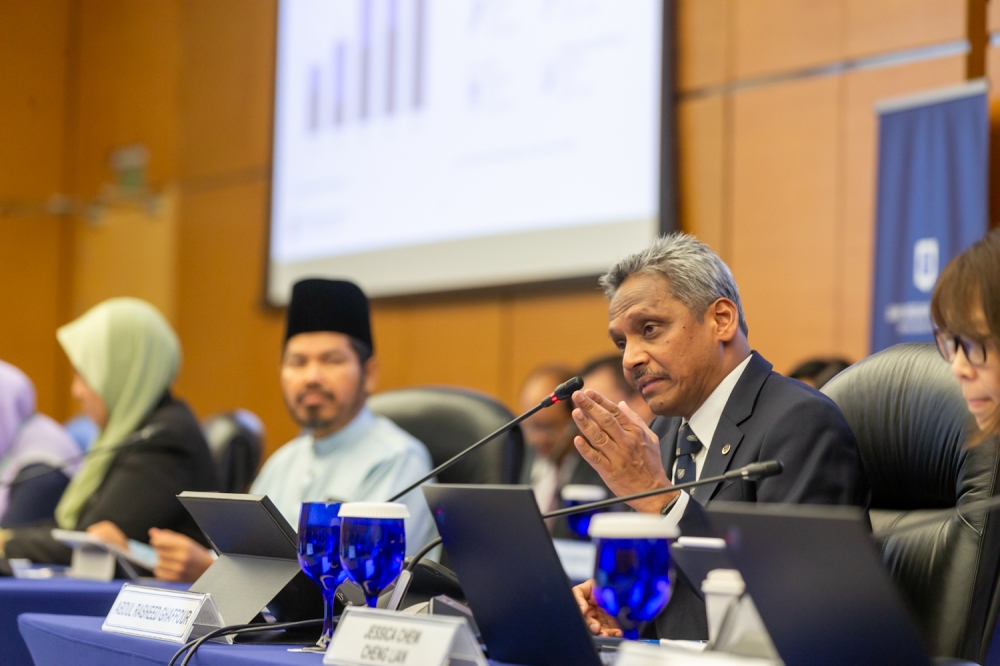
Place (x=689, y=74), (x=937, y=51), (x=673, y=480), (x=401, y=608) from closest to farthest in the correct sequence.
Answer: (x=401, y=608)
(x=673, y=480)
(x=937, y=51)
(x=689, y=74)

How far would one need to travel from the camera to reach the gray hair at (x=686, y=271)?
180 centimetres

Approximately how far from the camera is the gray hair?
1.80 metres

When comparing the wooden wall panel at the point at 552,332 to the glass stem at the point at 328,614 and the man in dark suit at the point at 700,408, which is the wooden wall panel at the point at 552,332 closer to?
the man in dark suit at the point at 700,408

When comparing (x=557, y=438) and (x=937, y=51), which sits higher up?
(x=937, y=51)

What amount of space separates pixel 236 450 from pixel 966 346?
9.11 ft

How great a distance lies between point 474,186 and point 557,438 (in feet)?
3.73

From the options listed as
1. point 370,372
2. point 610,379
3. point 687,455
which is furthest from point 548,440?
point 687,455

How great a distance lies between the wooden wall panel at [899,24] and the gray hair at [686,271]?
2310 millimetres

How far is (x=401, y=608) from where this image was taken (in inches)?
56.9

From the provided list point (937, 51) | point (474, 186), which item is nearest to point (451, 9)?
point (474, 186)

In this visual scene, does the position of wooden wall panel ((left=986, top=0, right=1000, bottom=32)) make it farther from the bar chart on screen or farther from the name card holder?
the name card holder

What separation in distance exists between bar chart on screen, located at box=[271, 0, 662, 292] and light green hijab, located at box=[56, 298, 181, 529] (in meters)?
1.85

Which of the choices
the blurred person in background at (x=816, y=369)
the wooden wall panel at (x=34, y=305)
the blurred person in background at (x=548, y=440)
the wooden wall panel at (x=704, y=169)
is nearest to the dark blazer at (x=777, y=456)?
the blurred person in background at (x=816, y=369)

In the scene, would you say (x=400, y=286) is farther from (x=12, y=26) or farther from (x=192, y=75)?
(x=12, y=26)
